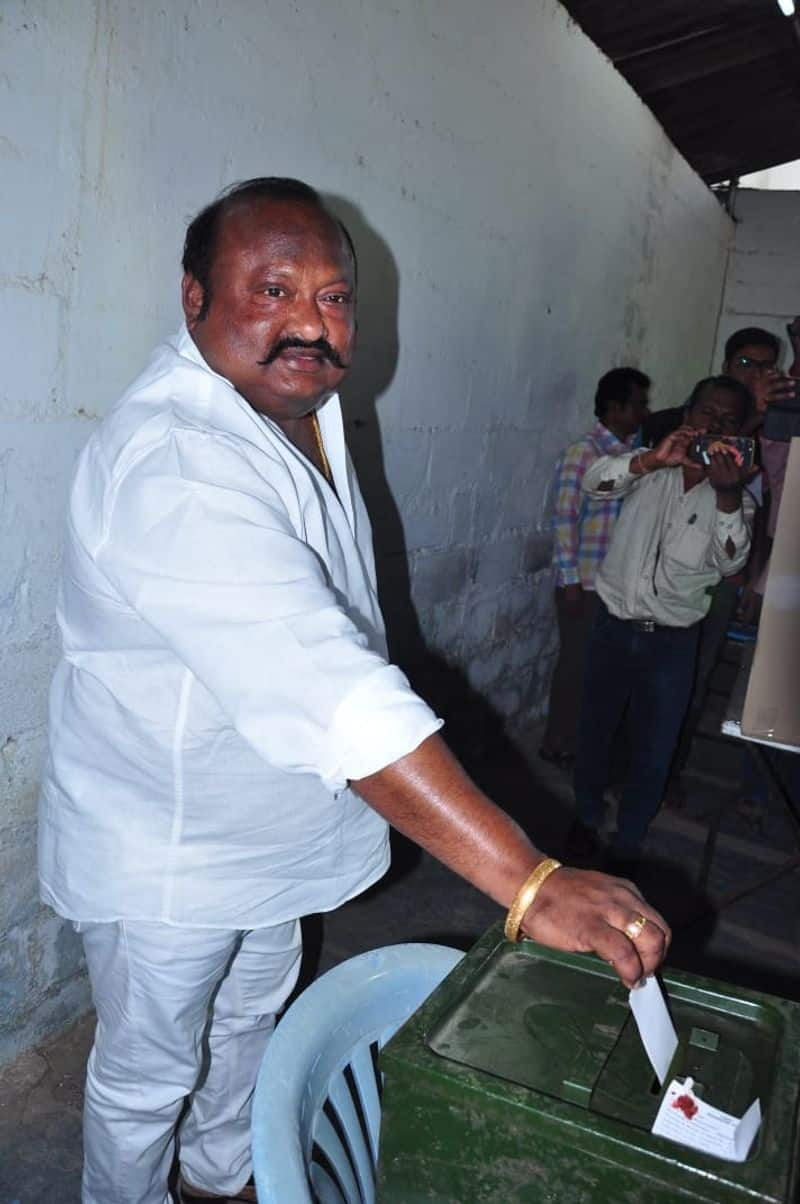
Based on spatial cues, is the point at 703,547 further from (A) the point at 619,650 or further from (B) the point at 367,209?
(B) the point at 367,209

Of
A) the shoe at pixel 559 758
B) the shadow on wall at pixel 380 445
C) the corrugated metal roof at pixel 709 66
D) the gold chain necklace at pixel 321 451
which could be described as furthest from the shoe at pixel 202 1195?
the corrugated metal roof at pixel 709 66

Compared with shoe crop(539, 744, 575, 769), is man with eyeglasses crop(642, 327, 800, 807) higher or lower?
higher

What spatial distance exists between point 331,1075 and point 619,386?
11.2 ft

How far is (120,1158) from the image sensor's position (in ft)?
4.74

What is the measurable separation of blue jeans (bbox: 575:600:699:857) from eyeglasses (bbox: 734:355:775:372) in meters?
1.31

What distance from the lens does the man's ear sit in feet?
4.33

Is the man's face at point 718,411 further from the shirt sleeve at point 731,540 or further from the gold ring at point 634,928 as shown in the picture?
the gold ring at point 634,928

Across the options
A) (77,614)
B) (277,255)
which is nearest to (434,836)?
(77,614)

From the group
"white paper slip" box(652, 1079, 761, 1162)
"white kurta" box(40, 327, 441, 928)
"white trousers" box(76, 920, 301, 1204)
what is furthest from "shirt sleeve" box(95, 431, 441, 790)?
"white trousers" box(76, 920, 301, 1204)

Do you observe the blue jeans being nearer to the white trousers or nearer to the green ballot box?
Answer: the white trousers

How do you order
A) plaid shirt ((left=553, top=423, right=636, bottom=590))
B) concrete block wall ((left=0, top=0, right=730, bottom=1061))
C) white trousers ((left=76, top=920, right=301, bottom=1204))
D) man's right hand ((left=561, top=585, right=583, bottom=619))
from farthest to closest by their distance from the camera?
man's right hand ((left=561, top=585, right=583, bottom=619)) → plaid shirt ((left=553, top=423, right=636, bottom=590)) → concrete block wall ((left=0, top=0, right=730, bottom=1061)) → white trousers ((left=76, top=920, right=301, bottom=1204))

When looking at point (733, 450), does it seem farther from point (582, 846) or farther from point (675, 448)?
point (582, 846)

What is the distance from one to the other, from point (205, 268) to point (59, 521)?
28.1 inches

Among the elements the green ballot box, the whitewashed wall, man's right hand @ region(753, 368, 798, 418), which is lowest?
the green ballot box
